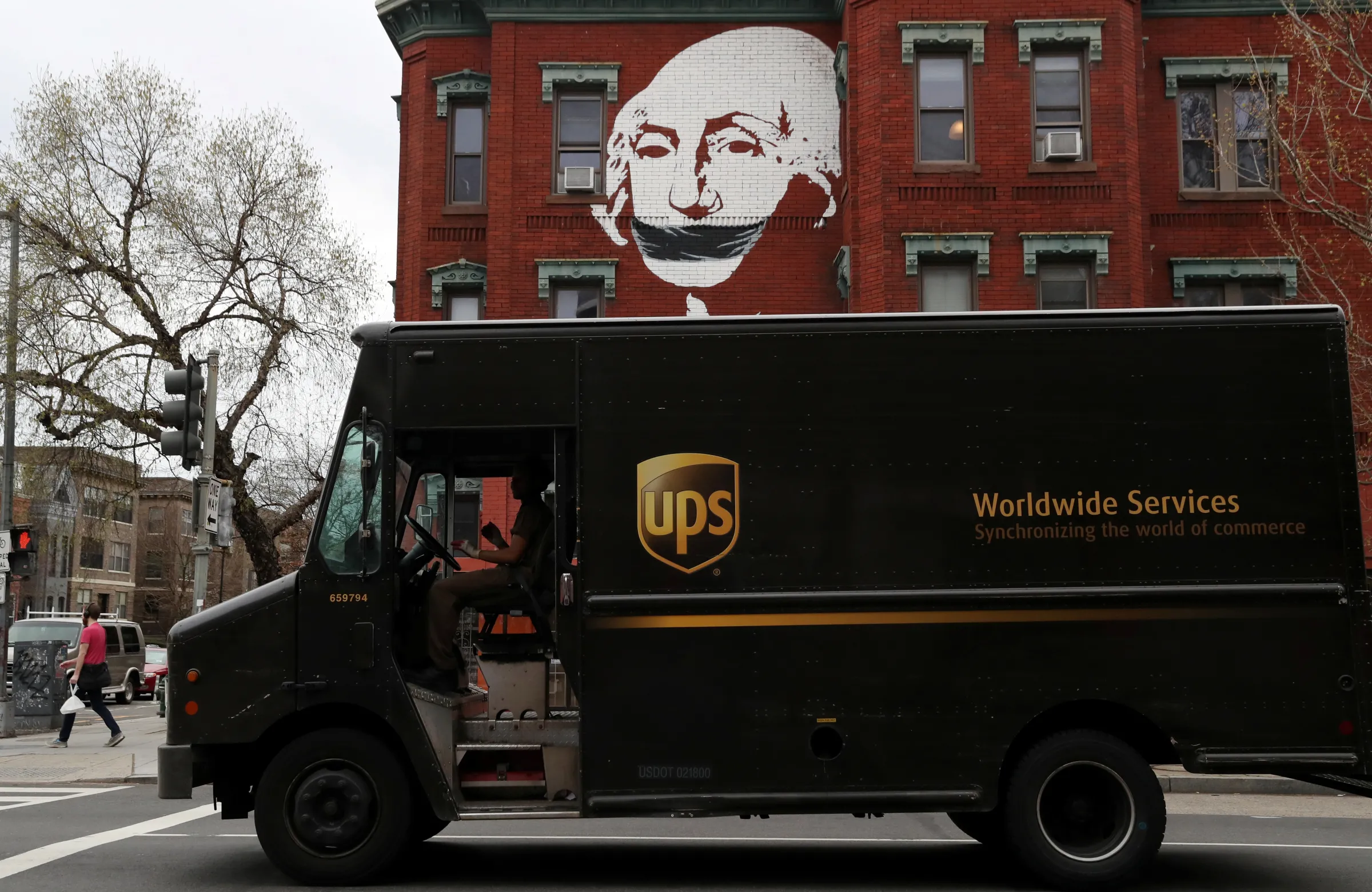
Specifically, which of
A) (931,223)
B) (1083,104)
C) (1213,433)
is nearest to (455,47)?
(931,223)

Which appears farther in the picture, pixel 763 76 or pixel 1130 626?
pixel 763 76

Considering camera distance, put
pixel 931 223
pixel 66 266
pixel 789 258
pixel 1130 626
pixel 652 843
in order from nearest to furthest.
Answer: pixel 1130 626 → pixel 652 843 → pixel 931 223 → pixel 789 258 → pixel 66 266

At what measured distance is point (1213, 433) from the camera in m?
7.76

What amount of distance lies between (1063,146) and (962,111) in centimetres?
173

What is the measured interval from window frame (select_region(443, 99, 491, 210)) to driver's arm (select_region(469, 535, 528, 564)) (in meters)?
15.5

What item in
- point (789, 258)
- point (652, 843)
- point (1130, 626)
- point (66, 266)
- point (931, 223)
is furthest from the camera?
point (66, 266)

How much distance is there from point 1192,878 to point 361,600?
5424mm

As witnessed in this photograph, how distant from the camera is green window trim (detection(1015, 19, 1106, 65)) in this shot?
20828 mm

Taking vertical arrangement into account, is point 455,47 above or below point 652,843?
above

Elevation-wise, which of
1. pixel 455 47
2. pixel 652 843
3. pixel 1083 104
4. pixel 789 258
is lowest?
pixel 652 843

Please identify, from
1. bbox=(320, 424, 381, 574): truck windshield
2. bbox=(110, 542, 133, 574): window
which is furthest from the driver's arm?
bbox=(110, 542, 133, 574): window

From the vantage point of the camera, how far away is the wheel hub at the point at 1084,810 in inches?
298

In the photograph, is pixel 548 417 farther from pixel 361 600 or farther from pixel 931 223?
pixel 931 223

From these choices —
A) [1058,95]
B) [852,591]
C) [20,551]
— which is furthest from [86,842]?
[1058,95]
